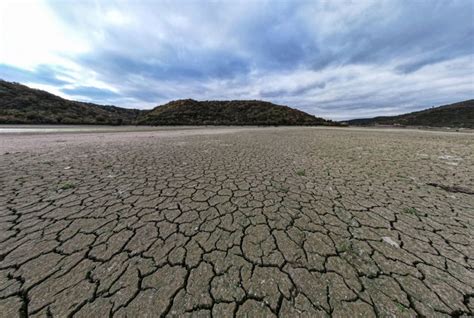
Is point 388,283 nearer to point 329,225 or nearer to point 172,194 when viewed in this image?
point 329,225

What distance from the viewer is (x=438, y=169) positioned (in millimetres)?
5309

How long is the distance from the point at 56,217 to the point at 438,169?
9.73m

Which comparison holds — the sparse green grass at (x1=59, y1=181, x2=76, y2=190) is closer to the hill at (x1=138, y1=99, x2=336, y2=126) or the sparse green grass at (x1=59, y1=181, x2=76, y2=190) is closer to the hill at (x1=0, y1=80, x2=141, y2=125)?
the hill at (x1=0, y1=80, x2=141, y2=125)

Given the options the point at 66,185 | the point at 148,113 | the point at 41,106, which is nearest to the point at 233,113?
the point at 148,113

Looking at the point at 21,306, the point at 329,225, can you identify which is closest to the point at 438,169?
the point at 329,225

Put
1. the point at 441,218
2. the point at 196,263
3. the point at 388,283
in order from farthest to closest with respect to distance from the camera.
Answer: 1. the point at 441,218
2. the point at 196,263
3. the point at 388,283

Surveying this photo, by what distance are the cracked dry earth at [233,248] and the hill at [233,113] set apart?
40961 millimetres

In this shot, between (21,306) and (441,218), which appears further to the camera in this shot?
(441,218)

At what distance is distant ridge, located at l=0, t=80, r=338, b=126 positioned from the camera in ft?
97.1

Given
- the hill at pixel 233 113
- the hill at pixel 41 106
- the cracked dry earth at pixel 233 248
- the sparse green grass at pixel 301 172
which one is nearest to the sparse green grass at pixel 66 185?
the cracked dry earth at pixel 233 248

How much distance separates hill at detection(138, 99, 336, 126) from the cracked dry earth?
40961 millimetres

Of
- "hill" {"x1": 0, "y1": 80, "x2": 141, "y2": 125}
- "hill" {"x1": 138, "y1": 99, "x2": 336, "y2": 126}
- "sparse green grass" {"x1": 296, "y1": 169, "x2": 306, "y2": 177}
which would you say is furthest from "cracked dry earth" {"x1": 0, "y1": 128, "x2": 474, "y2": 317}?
"hill" {"x1": 138, "y1": 99, "x2": 336, "y2": 126}

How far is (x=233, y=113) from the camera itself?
179 feet

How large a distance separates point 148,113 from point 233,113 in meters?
27.8
